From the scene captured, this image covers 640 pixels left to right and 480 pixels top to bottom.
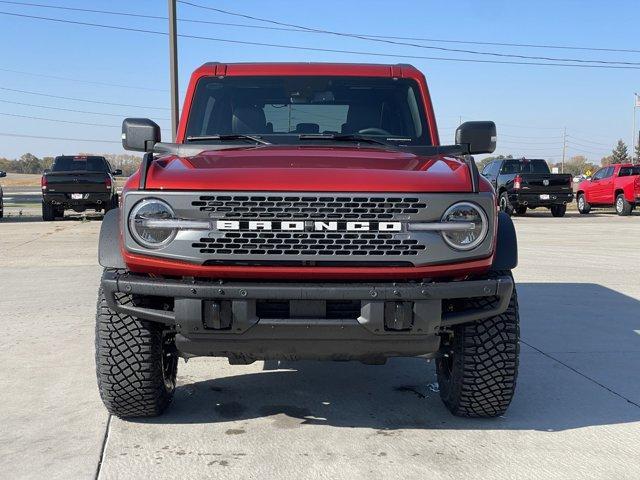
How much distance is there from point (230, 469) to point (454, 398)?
1.31 m

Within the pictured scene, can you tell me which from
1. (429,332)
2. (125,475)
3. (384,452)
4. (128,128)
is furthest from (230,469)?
(128,128)

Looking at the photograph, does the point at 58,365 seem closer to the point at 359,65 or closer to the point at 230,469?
the point at 230,469

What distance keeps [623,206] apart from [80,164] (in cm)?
1745

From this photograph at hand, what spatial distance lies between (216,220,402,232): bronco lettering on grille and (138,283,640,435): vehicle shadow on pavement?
1216 mm

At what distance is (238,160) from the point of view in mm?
3443

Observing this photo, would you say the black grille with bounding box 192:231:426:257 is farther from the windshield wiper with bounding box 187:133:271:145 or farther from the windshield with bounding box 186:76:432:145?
the windshield with bounding box 186:76:432:145

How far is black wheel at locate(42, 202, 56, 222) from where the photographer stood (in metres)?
18.7

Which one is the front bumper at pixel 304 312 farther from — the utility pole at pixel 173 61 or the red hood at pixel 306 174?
the utility pole at pixel 173 61

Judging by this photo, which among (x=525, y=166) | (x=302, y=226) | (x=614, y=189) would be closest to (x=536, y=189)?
(x=525, y=166)

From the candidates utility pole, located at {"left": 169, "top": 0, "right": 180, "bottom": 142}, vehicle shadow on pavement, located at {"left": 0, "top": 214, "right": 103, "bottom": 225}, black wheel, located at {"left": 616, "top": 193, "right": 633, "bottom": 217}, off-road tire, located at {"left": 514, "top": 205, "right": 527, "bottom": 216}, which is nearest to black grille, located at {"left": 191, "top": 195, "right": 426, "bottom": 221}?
utility pole, located at {"left": 169, "top": 0, "right": 180, "bottom": 142}

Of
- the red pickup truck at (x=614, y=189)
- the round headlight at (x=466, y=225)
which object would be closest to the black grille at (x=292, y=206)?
the round headlight at (x=466, y=225)

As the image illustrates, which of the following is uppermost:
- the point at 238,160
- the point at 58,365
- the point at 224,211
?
the point at 238,160

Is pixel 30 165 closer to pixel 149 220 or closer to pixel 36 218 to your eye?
pixel 36 218

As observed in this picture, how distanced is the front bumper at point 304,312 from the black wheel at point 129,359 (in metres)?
0.29
